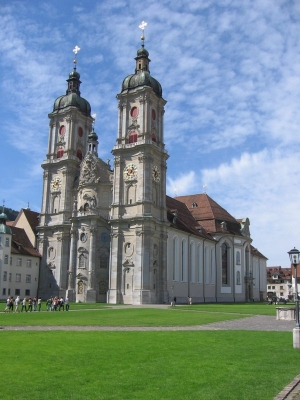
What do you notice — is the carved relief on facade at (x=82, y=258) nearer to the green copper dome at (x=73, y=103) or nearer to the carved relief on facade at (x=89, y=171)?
the carved relief on facade at (x=89, y=171)

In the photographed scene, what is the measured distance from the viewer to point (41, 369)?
1173 centimetres

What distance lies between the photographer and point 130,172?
2758 inches

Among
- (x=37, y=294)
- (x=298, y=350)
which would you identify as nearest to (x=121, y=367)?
(x=298, y=350)

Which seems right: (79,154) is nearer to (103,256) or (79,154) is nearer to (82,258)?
(82,258)

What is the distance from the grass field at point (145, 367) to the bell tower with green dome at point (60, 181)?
5828cm

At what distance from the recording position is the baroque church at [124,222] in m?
66.9

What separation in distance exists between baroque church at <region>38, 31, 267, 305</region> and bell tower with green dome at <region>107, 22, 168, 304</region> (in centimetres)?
15

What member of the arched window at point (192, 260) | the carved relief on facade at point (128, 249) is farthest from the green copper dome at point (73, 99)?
the arched window at point (192, 260)

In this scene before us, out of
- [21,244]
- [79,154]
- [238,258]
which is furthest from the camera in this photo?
[238,258]

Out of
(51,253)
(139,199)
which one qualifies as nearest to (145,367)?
(139,199)

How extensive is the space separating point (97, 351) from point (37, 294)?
216 feet

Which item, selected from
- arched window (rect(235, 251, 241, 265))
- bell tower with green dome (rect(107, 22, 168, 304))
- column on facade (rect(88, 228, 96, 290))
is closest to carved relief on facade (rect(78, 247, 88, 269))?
column on facade (rect(88, 228, 96, 290))

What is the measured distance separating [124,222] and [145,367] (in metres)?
56.1

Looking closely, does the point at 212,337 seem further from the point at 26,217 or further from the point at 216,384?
the point at 26,217
